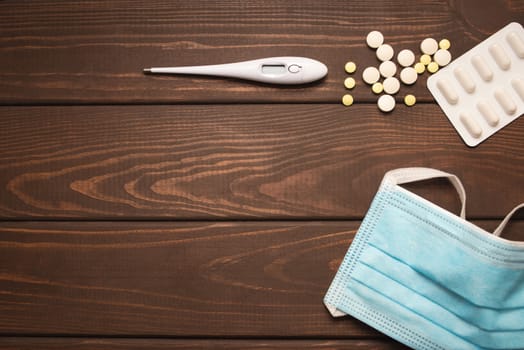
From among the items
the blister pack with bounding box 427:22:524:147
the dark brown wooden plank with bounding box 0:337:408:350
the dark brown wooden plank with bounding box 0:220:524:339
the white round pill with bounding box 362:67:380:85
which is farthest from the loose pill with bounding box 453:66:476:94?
the dark brown wooden plank with bounding box 0:337:408:350

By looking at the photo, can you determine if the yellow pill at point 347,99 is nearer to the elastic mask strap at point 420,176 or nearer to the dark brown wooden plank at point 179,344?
the elastic mask strap at point 420,176

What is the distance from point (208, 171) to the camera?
2.60 feet

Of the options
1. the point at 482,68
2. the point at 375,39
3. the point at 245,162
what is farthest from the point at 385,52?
the point at 245,162

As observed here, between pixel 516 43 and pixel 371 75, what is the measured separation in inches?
7.6

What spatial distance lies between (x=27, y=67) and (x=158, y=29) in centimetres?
19

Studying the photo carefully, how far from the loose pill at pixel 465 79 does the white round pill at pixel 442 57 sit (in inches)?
0.7

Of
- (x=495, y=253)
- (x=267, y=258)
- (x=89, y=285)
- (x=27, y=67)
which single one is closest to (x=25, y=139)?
(x=27, y=67)

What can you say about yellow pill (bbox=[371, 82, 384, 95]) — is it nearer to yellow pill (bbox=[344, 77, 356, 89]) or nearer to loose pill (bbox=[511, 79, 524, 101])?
yellow pill (bbox=[344, 77, 356, 89])

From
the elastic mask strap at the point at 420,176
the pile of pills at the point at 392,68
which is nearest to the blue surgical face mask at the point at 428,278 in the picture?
the elastic mask strap at the point at 420,176

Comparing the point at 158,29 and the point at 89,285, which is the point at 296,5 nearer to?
the point at 158,29

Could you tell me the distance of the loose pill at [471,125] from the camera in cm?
77

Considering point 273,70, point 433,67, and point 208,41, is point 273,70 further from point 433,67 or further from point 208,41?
point 433,67

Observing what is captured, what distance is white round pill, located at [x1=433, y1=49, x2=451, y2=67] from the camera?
2.58 ft

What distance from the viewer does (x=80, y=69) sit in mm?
803
